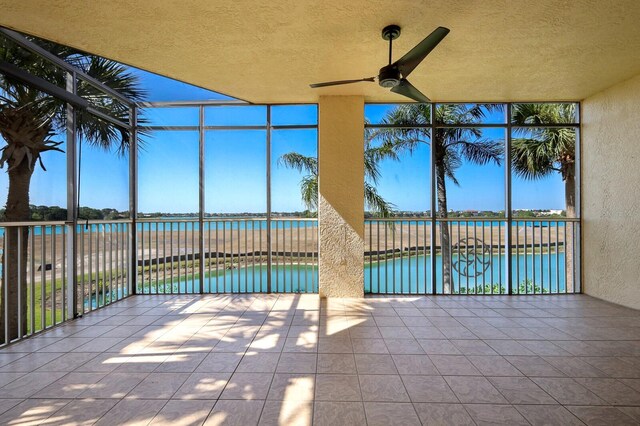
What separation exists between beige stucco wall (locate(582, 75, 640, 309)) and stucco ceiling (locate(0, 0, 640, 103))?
0.40 metres

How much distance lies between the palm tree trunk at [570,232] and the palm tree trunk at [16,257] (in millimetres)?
6888

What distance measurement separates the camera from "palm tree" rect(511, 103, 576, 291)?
4.37m

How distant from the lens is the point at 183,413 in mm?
1631

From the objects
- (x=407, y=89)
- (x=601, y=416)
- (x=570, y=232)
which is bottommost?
(x=601, y=416)

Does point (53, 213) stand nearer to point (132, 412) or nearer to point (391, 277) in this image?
point (132, 412)

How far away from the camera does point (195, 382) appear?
6.37 feet

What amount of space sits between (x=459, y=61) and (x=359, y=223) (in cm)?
227

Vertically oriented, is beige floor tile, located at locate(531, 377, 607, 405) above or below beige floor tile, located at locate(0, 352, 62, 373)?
below

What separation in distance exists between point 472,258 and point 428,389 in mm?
3283

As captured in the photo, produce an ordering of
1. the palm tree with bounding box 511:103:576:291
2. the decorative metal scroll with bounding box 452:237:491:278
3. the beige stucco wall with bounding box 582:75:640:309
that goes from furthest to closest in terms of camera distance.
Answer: the decorative metal scroll with bounding box 452:237:491:278, the palm tree with bounding box 511:103:576:291, the beige stucco wall with bounding box 582:75:640:309

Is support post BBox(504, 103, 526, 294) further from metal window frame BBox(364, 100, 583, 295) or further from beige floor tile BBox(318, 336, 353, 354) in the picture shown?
beige floor tile BBox(318, 336, 353, 354)

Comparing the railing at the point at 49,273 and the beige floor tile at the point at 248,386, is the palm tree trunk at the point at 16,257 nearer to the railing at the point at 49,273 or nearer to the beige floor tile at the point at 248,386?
the railing at the point at 49,273

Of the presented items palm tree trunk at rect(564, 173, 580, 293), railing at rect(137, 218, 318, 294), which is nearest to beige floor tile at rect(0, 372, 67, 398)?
railing at rect(137, 218, 318, 294)

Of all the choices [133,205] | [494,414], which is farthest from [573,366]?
[133,205]
